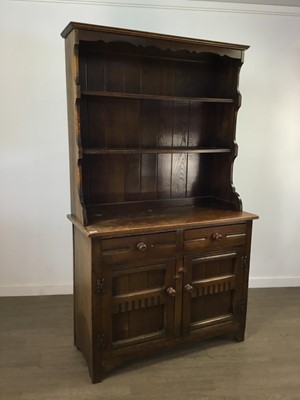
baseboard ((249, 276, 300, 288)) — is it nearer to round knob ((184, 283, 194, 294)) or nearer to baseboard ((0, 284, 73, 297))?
round knob ((184, 283, 194, 294))

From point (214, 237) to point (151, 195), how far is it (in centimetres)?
59

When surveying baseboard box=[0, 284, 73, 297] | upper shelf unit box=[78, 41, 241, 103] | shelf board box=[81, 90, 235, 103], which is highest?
upper shelf unit box=[78, 41, 241, 103]

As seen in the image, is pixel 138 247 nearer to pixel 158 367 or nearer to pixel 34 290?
pixel 158 367

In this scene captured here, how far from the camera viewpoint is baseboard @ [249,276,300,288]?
3359 mm

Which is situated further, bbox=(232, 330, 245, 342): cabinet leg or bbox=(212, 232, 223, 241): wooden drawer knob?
bbox=(232, 330, 245, 342): cabinet leg

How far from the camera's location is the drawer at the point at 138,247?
197cm

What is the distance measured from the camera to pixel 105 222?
82.4 inches

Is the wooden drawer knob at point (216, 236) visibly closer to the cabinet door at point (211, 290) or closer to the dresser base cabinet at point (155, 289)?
the dresser base cabinet at point (155, 289)

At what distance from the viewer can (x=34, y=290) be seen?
3.09 metres

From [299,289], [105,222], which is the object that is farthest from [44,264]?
[299,289]

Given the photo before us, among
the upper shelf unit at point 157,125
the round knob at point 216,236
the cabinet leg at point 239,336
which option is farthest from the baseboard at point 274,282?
the round knob at point 216,236

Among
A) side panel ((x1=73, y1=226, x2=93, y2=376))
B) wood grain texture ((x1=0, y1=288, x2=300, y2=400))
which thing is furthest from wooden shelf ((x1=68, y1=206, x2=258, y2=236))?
wood grain texture ((x1=0, y1=288, x2=300, y2=400))

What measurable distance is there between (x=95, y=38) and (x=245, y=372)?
7.02 feet

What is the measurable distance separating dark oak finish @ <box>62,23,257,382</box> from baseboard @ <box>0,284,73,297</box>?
2.75ft
